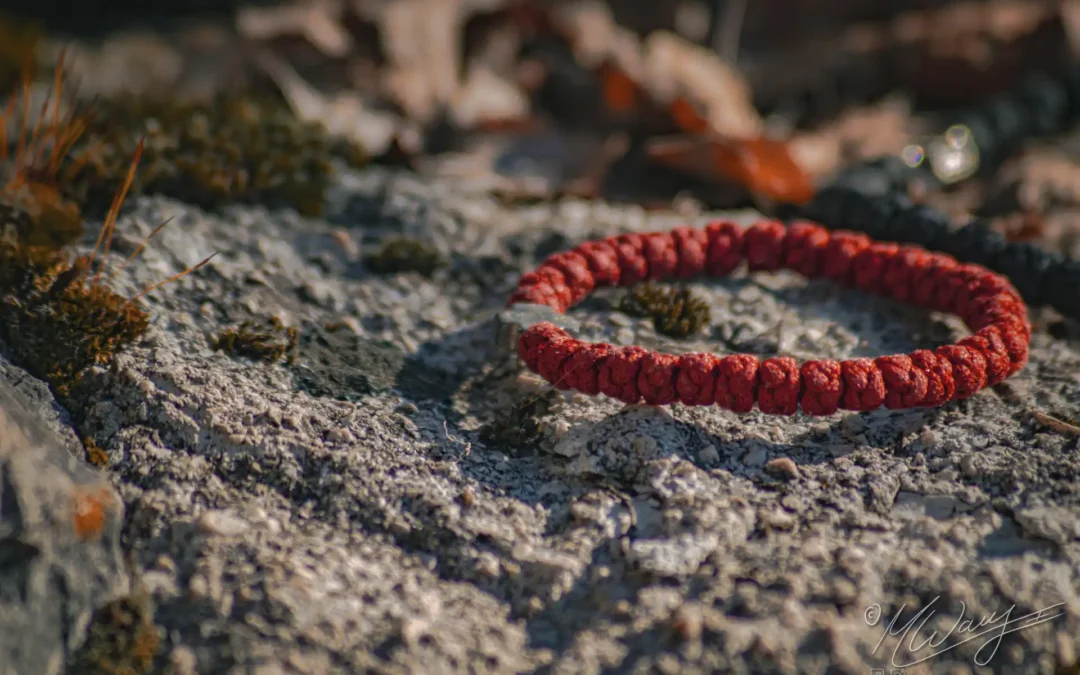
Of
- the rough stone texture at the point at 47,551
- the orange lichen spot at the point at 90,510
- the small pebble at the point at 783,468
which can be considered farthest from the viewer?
the small pebble at the point at 783,468

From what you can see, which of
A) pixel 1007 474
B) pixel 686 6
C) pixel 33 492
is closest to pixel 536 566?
pixel 33 492

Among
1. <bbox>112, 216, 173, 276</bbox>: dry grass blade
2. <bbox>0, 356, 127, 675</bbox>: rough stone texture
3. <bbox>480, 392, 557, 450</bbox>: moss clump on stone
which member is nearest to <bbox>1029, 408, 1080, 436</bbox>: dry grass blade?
<bbox>480, 392, 557, 450</bbox>: moss clump on stone

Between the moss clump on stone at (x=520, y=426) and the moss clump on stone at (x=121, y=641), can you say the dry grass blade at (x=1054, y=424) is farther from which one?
the moss clump on stone at (x=121, y=641)

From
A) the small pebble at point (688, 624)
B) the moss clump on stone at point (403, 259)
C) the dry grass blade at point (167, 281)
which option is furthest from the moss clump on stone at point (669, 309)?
the dry grass blade at point (167, 281)

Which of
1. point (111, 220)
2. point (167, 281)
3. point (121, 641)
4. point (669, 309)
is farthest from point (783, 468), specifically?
point (111, 220)

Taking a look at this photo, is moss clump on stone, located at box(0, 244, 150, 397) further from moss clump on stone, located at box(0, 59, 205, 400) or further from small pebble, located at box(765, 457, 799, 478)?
small pebble, located at box(765, 457, 799, 478)
